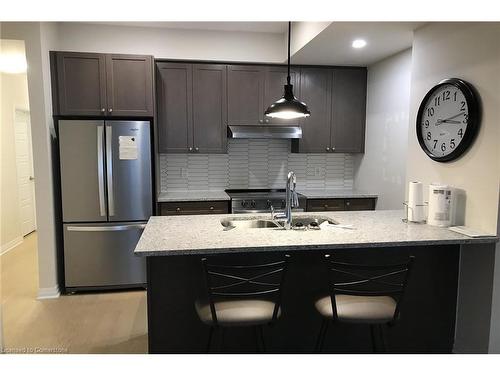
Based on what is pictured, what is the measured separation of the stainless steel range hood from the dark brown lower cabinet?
786mm

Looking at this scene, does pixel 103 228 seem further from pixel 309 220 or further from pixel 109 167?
pixel 309 220

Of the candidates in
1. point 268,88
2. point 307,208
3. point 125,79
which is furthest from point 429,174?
point 125,79

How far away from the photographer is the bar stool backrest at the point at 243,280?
182 cm

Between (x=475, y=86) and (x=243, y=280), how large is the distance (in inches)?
73.2

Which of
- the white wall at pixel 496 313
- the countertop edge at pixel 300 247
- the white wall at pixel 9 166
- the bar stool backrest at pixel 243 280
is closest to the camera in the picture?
the bar stool backrest at pixel 243 280

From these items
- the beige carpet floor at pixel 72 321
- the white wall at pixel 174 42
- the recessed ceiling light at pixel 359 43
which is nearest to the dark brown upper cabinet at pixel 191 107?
the white wall at pixel 174 42

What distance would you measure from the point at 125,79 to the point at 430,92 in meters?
2.76

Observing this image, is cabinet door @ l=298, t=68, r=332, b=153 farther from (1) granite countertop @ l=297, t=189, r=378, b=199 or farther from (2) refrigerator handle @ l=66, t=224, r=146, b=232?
(2) refrigerator handle @ l=66, t=224, r=146, b=232

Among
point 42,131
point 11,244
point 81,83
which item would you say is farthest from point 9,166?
point 81,83

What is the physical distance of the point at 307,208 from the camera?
418 centimetres

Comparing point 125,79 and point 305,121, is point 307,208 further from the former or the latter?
point 125,79

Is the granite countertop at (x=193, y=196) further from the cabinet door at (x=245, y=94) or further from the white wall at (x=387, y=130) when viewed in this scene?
the white wall at (x=387, y=130)

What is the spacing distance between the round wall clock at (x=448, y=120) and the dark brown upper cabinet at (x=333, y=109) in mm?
1697

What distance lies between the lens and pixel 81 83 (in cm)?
364
